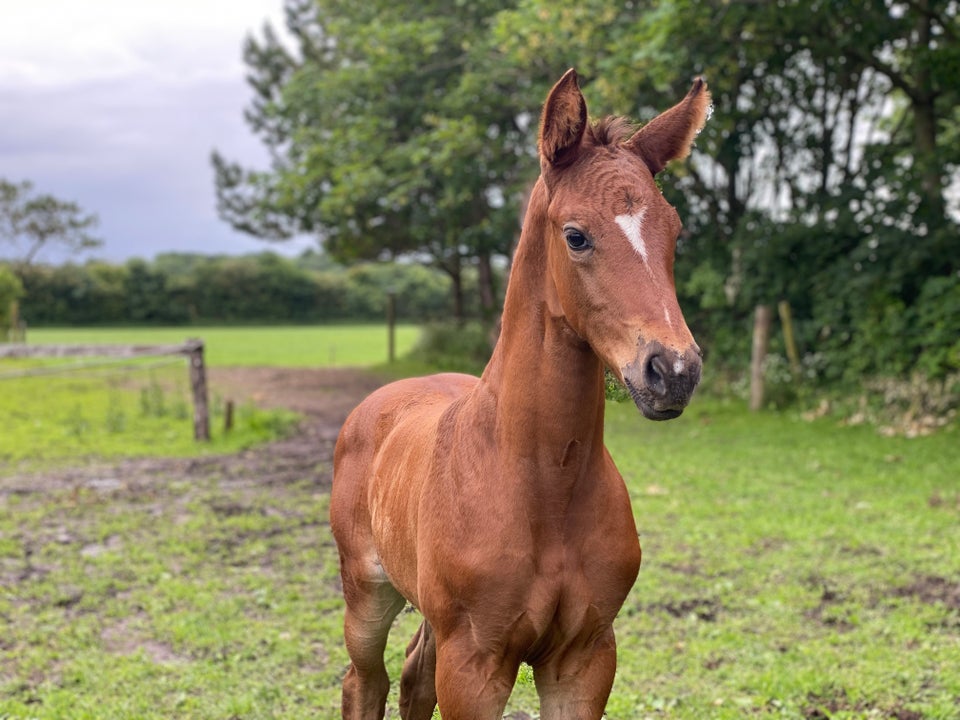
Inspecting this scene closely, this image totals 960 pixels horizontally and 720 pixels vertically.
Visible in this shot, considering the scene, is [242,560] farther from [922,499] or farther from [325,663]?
[922,499]

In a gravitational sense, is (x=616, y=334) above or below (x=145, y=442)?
above

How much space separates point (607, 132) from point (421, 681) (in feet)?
6.59

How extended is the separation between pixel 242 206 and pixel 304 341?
6.09 metres

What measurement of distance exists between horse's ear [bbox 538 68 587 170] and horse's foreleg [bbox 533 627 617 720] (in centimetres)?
122

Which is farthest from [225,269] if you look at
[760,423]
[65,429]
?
[760,423]

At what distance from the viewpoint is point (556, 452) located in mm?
2074

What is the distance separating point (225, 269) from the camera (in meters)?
46.5

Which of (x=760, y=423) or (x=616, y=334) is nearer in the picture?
(x=616, y=334)

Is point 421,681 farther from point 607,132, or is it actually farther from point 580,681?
point 607,132

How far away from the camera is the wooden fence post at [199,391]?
10398 mm

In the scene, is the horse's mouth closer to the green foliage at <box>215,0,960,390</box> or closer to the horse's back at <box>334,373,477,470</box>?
the horse's back at <box>334,373,477,470</box>

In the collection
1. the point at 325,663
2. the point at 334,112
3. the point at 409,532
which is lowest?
the point at 325,663

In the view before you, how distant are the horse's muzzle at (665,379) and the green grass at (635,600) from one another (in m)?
1.32

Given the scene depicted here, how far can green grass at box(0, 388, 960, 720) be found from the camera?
151 inches
